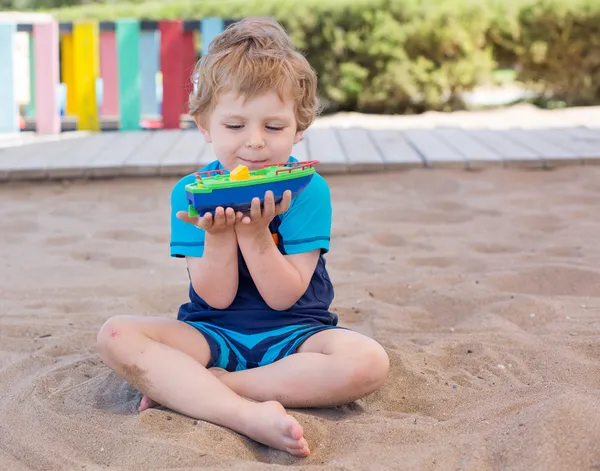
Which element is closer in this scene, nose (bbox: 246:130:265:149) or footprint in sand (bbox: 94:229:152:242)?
nose (bbox: 246:130:265:149)

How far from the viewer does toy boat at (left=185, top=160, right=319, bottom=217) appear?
6.26ft

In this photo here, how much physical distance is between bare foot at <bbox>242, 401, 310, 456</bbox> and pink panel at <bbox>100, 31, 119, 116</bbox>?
510 cm

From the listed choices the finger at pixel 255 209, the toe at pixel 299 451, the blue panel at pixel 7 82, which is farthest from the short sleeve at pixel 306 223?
the blue panel at pixel 7 82

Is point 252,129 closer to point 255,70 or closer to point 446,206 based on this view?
point 255,70

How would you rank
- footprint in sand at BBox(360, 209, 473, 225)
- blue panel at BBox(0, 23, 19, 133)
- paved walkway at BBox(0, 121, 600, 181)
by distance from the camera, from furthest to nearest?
blue panel at BBox(0, 23, 19, 133) → paved walkway at BBox(0, 121, 600, 181) → footprint in sand at BBox(360, 209, 473, 225)

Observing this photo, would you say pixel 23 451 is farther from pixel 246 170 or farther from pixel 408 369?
pixel 408 369

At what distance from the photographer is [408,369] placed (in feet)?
7.64

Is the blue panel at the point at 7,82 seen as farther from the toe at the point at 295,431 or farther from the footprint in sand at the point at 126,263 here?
the toe at the point at 295,431

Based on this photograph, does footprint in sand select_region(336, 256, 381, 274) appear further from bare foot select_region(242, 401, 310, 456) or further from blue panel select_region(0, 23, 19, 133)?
blue panel select_region(0, 23, 19, 133)

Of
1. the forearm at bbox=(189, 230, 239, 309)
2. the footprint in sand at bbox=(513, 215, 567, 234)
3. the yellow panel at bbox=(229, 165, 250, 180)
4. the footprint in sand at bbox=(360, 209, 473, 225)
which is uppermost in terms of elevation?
the yellow panel at bbox=(229, 165, 250, 180)

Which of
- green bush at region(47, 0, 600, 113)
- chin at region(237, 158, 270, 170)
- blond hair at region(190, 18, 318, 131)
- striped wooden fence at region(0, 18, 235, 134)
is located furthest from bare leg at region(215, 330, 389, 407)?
green bush at region(47, 0, 600, 113)

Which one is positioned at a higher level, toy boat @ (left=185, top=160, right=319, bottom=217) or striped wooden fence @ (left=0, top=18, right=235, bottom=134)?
toy boat @ (left=185, top=160, right=319, bottom=217)

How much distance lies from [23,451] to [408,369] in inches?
39.5

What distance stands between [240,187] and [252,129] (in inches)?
9.7
